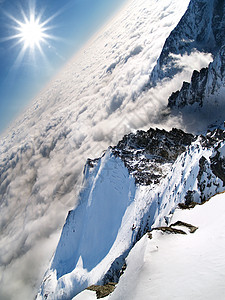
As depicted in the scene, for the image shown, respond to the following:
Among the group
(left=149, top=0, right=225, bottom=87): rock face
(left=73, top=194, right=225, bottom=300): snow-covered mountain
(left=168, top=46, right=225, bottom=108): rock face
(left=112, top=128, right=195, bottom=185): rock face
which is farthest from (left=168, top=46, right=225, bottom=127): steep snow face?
(left=73, top=194, right=225, bottom=300): snow-covered mountain

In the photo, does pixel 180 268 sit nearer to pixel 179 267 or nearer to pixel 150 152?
pixel 179 267

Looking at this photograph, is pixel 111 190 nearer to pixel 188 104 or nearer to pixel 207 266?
pixel 207 266

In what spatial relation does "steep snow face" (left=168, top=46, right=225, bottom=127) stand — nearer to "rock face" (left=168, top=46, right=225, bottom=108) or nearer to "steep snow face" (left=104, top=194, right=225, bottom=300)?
"rock face" (left=168, top=46, right=225, bottom=108)

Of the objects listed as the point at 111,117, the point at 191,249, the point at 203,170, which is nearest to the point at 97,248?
the point at 203,170

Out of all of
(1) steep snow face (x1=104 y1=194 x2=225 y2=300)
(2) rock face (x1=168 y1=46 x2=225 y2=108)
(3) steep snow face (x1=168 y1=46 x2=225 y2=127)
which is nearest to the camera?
(1) steep snow face (x1=104 y1=194 x2=225 y2=300)

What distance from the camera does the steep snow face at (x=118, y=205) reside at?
2477 centimetres

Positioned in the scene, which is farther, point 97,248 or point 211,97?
point 211,97

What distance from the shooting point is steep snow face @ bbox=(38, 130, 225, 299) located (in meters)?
24.8

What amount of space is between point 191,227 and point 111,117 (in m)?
181

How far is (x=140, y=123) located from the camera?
5940 inches

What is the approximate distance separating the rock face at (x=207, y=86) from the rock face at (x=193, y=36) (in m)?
46.5

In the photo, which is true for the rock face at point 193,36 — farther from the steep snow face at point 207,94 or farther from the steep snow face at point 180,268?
the steep snow face at point 180,268

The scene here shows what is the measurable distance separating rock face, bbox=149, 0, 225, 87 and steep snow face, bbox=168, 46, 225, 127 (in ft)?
153

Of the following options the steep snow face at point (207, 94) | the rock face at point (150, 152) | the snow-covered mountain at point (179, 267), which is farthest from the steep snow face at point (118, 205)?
the steep snow face at point (207, 94)
